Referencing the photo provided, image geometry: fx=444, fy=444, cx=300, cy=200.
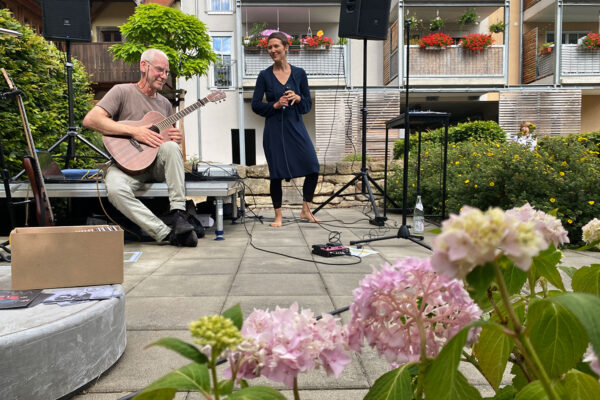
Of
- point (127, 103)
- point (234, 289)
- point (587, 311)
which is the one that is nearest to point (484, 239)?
point (587, 311)

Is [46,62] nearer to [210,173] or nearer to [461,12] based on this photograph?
[210,173]

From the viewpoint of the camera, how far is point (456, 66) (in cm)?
1284

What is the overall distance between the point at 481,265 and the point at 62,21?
5.26 m

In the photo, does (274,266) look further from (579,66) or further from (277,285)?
(579,66)

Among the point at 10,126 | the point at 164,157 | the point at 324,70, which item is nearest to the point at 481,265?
the point at 164,157

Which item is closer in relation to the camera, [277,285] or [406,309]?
[406,309]

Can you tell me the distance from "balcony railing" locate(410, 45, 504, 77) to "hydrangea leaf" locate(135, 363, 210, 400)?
43.8ft

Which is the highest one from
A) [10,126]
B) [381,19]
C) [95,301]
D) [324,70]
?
[324,70]

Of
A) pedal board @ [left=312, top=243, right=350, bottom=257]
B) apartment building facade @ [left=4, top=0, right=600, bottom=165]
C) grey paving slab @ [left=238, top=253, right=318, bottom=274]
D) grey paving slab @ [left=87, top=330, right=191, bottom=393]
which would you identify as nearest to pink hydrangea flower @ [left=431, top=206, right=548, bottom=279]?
grey paving slab @ [left=87, top=330, right=191, bottom=393]

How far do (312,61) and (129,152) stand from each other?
33.6ft

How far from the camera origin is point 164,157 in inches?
133

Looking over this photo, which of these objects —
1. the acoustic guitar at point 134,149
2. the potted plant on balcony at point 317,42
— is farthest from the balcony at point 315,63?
the acoustic guitar at point 134,149

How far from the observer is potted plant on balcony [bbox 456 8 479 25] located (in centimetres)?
1316

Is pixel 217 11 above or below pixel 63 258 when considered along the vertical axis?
above
